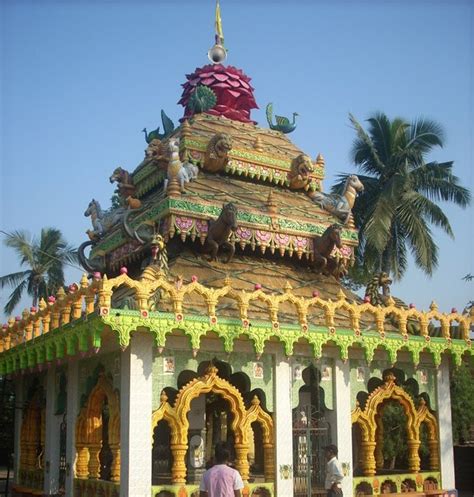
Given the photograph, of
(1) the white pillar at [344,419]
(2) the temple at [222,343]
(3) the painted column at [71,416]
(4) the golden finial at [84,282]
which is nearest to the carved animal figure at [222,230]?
(2) the temple at [222,343]

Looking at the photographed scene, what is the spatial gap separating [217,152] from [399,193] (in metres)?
10.8

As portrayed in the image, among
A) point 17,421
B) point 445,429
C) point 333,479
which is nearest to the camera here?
point 333,479

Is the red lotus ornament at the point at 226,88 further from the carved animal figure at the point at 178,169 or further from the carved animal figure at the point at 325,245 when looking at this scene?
the carved animal figure at the point at 325,245

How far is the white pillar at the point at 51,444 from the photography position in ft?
55.0

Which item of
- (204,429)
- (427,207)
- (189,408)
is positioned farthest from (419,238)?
(189,408)

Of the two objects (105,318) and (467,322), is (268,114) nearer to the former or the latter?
(467,322)

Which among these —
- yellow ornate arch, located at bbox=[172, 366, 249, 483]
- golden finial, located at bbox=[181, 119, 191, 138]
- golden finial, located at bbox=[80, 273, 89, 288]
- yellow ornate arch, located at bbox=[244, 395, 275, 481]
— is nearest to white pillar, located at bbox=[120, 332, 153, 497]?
yellow ornate arch, located at bbox=[172, 366, 249, 483]

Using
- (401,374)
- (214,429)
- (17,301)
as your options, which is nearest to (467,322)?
(401,374)

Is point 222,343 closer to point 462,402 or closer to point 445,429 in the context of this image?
point 445,429

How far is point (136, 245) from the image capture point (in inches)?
708

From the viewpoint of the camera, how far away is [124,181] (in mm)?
21750

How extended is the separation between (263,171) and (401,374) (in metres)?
7.08

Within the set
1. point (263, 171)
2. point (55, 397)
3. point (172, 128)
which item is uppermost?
point (172, 128)

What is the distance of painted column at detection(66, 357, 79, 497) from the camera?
606 inches
